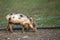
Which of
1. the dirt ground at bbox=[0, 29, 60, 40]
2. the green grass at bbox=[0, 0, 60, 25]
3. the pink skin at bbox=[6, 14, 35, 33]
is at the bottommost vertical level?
the dirt ground at bbox=[0, 29, 60, 40]

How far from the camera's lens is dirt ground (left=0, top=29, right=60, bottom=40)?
8.03m

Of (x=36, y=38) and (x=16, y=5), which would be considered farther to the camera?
(x=16, y=5)

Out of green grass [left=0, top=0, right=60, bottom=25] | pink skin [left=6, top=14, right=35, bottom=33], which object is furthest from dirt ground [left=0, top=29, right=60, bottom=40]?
green grass [left=0, top=0, right=60, bottom=25]

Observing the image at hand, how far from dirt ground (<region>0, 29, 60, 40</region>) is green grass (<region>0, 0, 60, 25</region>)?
977 mm

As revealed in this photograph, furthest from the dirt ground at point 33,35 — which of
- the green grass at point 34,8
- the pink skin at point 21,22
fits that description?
the green grass at point 34,8

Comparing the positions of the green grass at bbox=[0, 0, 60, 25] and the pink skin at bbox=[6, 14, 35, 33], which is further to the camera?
the green grass at bbox=[0, 0, 60, 25]

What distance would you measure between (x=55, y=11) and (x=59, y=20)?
2300 mm

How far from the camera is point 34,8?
12711mm

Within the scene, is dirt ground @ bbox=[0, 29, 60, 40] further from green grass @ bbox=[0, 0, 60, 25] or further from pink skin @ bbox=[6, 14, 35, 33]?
green grass @ bbox=[0, 0, 60, 25]

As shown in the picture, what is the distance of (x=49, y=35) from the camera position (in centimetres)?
825

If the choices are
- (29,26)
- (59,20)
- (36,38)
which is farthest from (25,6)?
(36,38)

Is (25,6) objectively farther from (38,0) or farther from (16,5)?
(38,0)

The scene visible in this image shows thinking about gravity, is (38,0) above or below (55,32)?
above

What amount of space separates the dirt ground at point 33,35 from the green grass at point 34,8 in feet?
3.21
